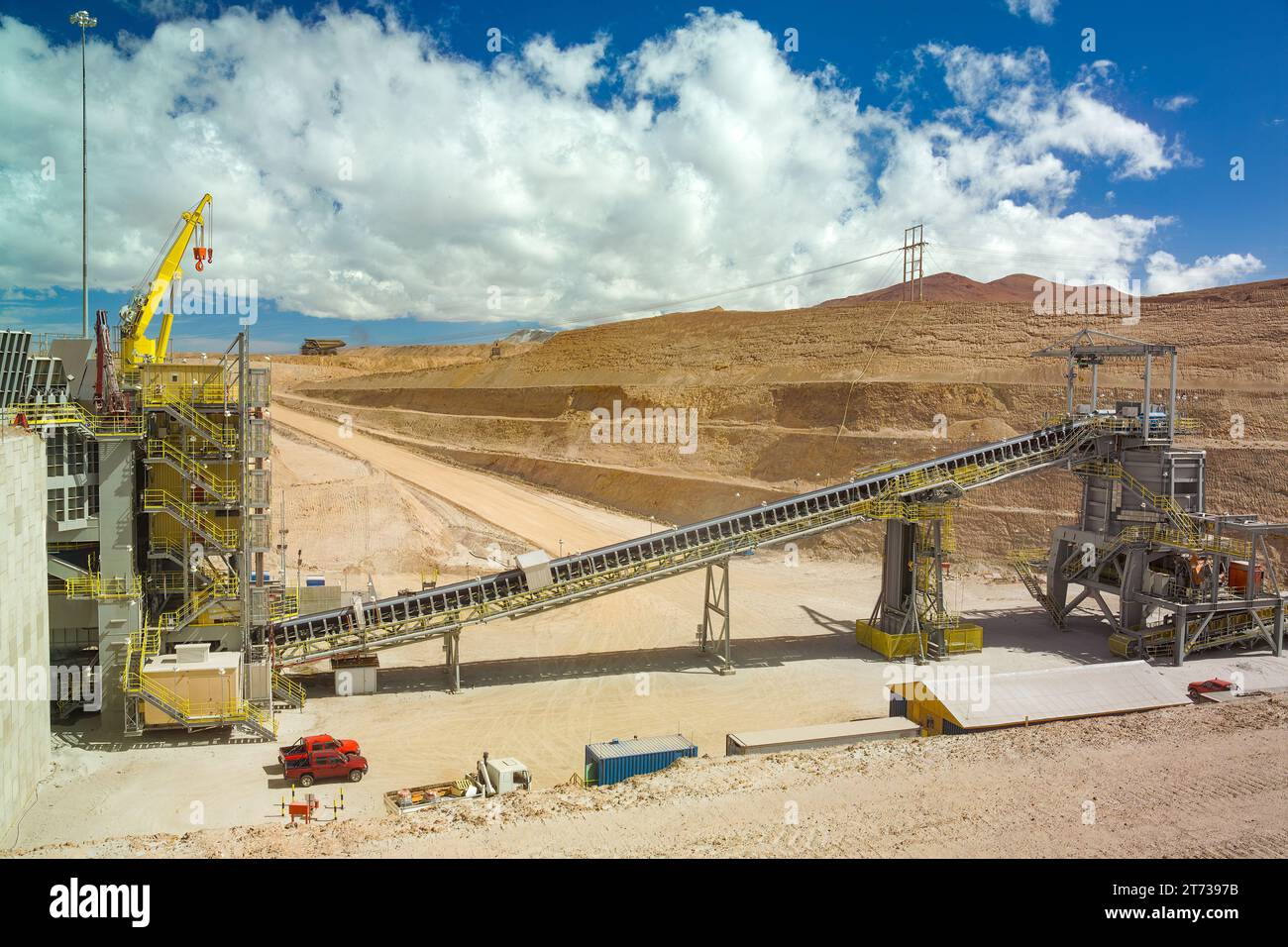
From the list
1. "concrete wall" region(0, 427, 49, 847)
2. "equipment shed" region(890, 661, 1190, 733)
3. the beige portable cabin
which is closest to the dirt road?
the beige portable cabin

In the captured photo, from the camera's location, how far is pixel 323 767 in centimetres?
1852

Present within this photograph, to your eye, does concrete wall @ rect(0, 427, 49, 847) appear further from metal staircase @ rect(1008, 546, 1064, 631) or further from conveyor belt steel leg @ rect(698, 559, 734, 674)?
metal staircase @ rect(1008, 546, 1064, 631)

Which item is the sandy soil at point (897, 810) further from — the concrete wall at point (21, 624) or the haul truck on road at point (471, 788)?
the concrete wall at point (21, 624)

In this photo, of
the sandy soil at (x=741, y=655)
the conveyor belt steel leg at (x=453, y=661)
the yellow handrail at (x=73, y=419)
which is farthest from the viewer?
the conveyor belt steel leg at (x=453, y=661)

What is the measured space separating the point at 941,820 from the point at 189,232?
26.6m

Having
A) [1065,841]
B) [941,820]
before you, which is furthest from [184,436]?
[1065,841]

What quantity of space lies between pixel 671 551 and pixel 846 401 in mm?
34097

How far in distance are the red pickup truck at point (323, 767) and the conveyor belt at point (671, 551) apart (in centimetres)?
597

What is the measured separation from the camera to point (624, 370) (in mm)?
84250

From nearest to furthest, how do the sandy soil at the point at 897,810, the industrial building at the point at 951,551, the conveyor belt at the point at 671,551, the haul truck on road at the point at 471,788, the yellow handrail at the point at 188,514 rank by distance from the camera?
the sandy soil at the point at 897,810, the haul truck on road at the point at 471,788, the yellow handrail at the point at 188,514, the conveyor belt at the point at 671,551, the industrial building at the point at 951,551

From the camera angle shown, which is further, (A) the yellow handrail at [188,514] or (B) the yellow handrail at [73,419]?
(A) the yellow handrail at [188,514]

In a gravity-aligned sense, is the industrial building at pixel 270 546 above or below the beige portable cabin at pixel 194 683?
above

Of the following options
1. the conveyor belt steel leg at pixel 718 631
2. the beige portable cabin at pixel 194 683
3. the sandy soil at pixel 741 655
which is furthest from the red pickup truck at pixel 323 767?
the conveyor belt steel leg at pixel 718 631

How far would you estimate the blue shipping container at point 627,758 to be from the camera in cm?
1839
